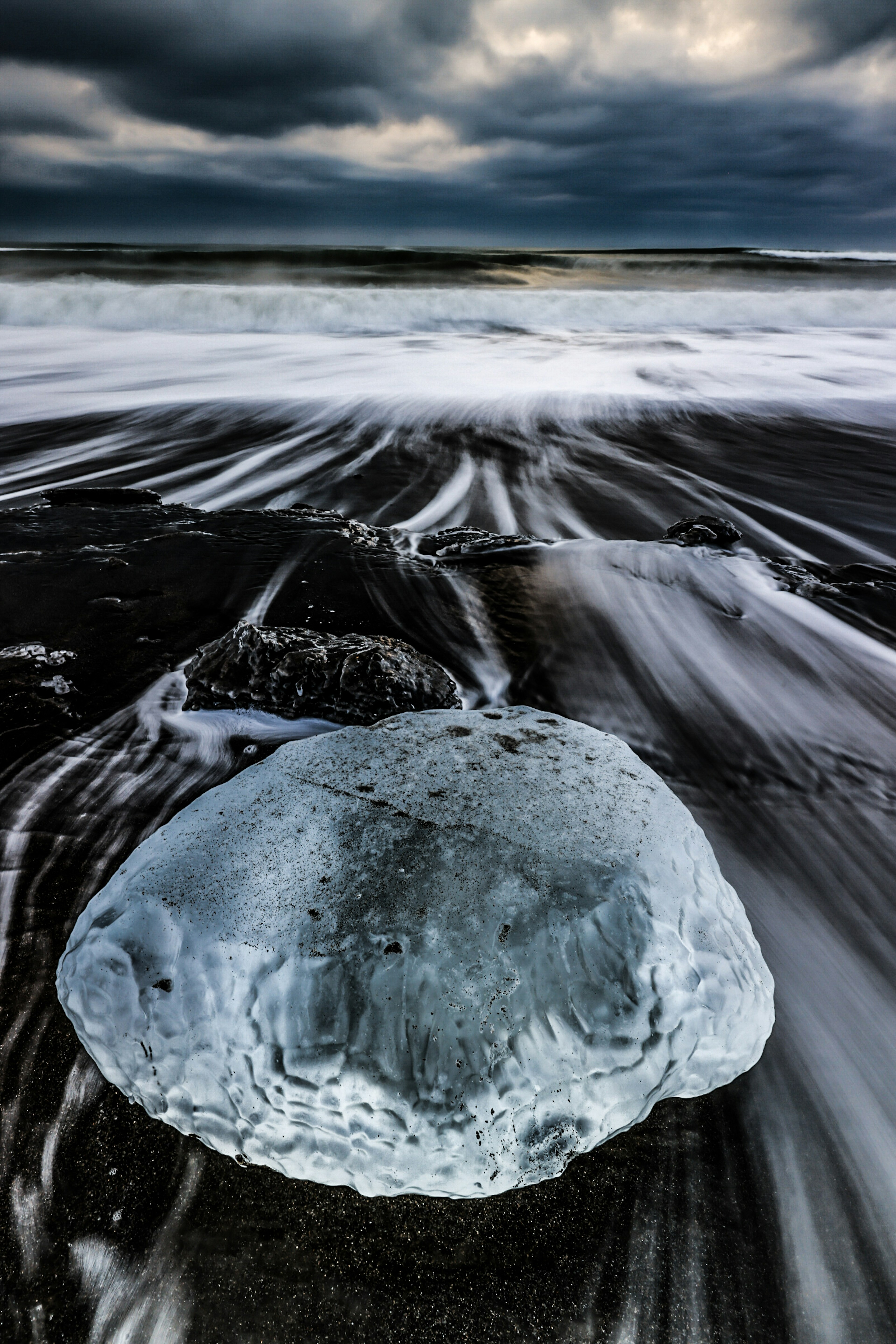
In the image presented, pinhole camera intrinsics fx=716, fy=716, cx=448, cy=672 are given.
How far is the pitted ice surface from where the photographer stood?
3.50 feet

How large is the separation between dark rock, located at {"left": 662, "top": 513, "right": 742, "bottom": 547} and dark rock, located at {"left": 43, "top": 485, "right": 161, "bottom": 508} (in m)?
2.84

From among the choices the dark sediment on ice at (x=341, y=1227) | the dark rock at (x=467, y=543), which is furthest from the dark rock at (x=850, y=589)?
the dark sediment on ice at (x=341, y=1227)

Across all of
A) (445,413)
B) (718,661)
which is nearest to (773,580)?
(718,661)

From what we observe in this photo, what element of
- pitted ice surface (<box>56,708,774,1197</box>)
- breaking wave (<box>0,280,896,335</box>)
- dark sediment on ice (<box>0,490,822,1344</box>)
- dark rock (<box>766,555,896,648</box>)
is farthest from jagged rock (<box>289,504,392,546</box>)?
breaking wave (<box>0,280,896,335</box>)

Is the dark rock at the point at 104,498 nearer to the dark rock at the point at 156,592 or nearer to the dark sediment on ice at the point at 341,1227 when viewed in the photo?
the dark rock at the point at 156,592

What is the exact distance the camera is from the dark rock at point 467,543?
137 inches

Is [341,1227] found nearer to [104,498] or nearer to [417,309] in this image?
[104,498]

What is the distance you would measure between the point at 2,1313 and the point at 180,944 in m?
0.52

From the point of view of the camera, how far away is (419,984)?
1108 mm

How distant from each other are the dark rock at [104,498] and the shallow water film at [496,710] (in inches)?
2.3

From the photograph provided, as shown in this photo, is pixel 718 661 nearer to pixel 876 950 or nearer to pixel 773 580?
pixel 773 580

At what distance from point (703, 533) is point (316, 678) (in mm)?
2413

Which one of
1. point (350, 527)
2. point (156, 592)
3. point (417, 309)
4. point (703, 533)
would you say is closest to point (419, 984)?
point (156, 592)

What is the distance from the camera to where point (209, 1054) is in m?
1.10
